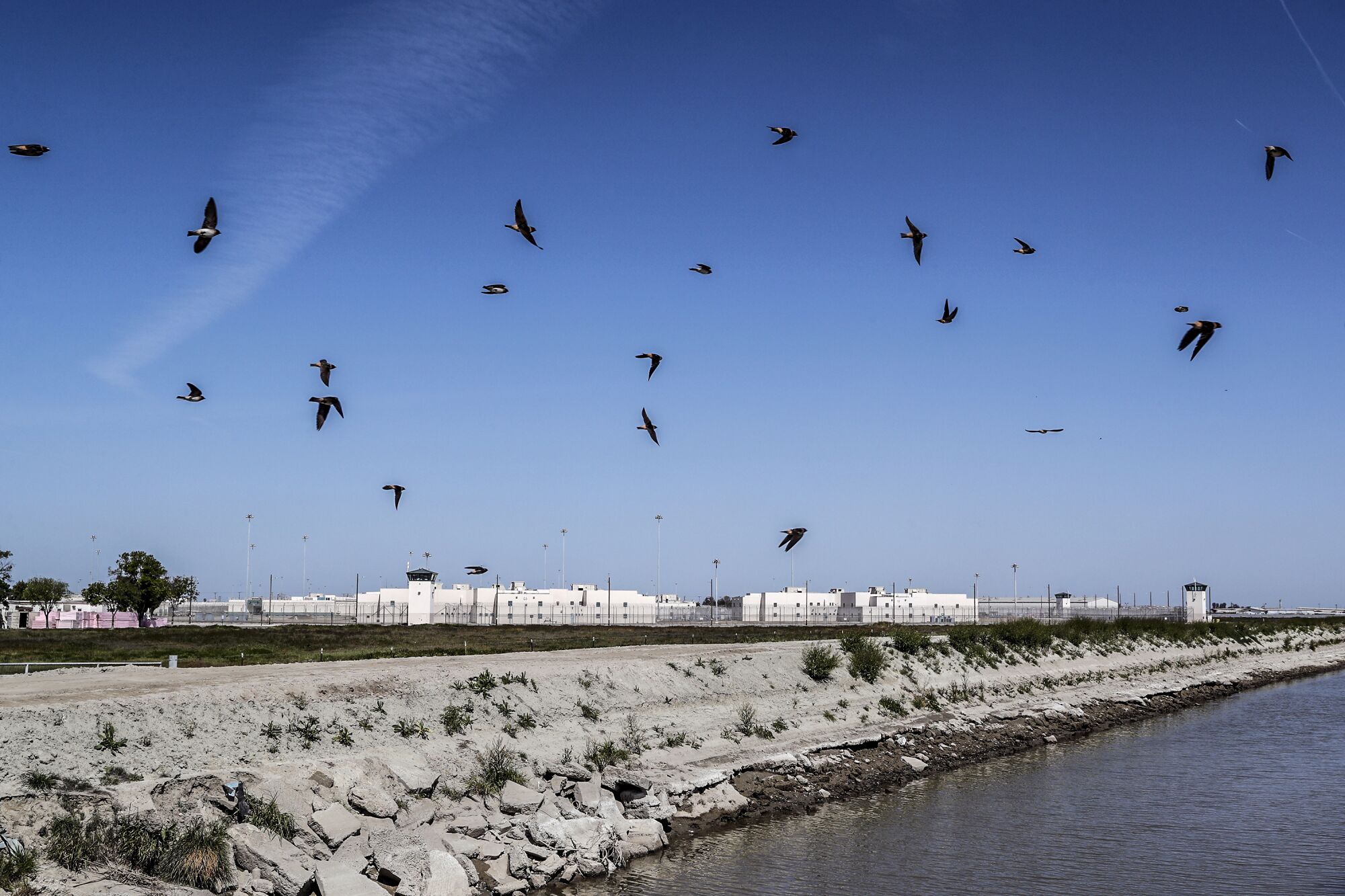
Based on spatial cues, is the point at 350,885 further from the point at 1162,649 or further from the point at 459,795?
the point at 1162,649

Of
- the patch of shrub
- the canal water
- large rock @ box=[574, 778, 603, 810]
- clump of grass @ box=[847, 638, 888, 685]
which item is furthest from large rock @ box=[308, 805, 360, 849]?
clump of grass @ box=[847, 638, 888, 685]

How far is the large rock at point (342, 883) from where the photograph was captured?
679 inches

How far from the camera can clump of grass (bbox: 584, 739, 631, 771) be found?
27.2m

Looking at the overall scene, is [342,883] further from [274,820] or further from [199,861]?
[274,820]

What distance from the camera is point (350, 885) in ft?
57.3

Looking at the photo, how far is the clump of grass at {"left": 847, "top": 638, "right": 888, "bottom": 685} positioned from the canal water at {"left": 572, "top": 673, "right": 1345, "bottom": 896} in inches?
260

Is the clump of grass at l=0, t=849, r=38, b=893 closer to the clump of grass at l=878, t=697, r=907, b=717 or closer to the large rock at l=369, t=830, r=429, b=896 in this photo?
the large rock at l=369, t=830, r=429, b=896

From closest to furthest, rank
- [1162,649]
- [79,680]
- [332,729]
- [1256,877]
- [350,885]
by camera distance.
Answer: [350,885] < [1256,877] < [332,729] < [79,680] < [1162,649]

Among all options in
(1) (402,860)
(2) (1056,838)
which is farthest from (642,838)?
(2) (1056,838)

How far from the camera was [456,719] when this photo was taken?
27125 millimetres

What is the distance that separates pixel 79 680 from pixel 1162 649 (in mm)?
72703

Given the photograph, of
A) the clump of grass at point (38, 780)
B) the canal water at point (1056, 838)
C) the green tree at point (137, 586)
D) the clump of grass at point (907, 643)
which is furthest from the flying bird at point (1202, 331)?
the green tree at point (137, 586)

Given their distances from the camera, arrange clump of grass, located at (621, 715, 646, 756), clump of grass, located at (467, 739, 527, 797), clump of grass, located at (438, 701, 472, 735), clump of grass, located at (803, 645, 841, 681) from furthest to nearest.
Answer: clump of grass, located at (803, 645, 841, 681) < clump of grass, located at (621, 715, 646, 756) < clump of grass, located at (438, 701, 472, 735) < clump of grass, located at (467, 739, 527, 797)

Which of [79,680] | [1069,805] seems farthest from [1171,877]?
[79,680]
